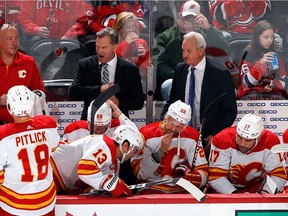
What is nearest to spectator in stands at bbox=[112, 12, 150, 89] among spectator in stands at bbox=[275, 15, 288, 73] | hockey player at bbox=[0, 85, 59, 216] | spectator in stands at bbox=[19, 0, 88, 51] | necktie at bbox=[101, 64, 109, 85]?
spectator in stands at bbox=[19, 0, 88, 51]

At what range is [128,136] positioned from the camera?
5609 mm

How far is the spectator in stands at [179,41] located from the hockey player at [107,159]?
121 cm

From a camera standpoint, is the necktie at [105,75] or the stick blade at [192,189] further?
the necktie at [105,75]

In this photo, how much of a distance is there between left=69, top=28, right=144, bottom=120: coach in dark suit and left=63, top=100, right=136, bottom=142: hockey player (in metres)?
0.20

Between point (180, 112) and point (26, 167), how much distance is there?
119cm

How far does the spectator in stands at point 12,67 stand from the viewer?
643cm

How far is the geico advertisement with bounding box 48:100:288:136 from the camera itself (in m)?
6.89

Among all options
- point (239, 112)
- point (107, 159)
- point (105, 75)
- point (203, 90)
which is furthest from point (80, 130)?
point (239, 112)

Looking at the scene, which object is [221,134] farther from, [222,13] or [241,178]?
[222,13]

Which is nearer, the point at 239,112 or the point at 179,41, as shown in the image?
the point at 179,41

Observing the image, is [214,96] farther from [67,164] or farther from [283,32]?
[67,164]

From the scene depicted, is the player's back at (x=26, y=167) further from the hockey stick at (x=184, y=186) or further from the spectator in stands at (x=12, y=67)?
the spectator in stands at (x=12, y=67)

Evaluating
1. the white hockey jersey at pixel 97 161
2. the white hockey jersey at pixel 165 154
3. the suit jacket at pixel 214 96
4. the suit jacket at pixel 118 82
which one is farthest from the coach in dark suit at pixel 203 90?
the white hockey jersey at pixel 97 161

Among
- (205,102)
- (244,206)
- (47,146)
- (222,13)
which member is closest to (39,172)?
(47,146)
